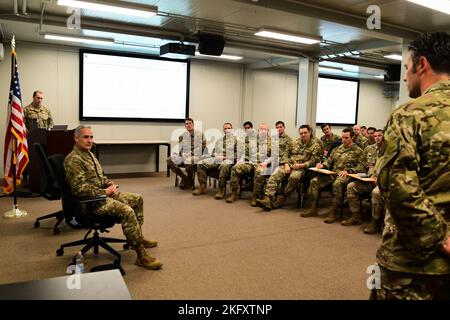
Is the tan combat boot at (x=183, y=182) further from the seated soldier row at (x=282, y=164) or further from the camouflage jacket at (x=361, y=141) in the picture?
the camouflage jacket at (x=361, y=141)

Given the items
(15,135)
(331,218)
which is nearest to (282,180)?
(331,218)

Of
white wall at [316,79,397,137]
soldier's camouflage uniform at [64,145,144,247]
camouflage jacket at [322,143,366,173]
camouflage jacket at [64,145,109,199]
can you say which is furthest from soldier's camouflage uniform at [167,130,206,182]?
white wall at [316,79,397,137]

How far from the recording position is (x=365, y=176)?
16.7 feet

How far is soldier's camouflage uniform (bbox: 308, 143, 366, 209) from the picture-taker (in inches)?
210

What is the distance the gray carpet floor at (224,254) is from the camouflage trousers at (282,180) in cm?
31

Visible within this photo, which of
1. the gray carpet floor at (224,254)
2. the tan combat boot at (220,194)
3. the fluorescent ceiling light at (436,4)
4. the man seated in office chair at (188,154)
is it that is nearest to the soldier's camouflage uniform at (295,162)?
the gray carpet floor at (224,254)

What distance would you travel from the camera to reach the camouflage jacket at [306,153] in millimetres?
6012

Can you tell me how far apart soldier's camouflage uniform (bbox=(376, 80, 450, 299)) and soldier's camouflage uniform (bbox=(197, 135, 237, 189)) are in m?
5.32

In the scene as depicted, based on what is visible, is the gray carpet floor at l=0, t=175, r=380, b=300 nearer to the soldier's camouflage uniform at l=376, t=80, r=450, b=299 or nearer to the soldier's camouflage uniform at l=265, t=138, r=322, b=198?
the soldier's camouflage uniform at l=265, t=138, r=322, b=198

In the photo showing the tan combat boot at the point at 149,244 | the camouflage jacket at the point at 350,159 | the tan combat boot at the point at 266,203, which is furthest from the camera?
the tan combat boot at the point at 266,203

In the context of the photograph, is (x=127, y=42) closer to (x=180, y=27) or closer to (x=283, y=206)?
(x=180, y=27)

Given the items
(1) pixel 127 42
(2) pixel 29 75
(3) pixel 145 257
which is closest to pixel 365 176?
(3) pixel 145 257

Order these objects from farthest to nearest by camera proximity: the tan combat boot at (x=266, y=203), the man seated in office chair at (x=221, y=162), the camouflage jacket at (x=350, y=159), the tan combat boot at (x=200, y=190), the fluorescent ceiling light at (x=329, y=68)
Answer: the fluorescent ceiling light at (x=329, y=68) → the tan combat boot at (x=200, y=190) → the man seated in office chair at (x=221, y=162) → the tan combat boot at (x=266, y=203) → the camouflage jacket at (x=350, y=159)

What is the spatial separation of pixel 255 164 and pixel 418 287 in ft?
16.8
